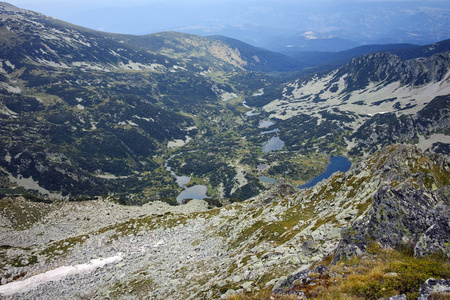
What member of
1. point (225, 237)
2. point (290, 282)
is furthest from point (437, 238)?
point (225, 237)

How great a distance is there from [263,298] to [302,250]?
12747mm

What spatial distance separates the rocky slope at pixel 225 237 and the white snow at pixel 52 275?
27cm

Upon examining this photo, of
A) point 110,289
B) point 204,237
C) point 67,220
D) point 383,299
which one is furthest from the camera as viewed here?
point 67,220

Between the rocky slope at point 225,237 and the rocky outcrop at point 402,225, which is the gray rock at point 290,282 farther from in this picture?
the rocky outcrop at point 402,225

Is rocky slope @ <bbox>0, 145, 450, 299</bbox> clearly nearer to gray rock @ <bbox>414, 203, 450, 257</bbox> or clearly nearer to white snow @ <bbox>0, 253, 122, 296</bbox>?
gray rock @ <bbox>414, 203, 450, 257</bbox>

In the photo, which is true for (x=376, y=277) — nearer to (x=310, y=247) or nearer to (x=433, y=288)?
(x=433, y=288)

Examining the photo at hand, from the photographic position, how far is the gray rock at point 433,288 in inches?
566

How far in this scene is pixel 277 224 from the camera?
5272cm

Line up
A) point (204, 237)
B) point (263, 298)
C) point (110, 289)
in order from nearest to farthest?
point (263, 298) < point (110, 289) < point (204, 237)

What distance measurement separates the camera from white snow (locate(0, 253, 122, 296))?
2215 inches

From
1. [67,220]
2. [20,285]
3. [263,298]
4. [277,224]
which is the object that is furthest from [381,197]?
[67,220]

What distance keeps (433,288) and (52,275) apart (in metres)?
72.5

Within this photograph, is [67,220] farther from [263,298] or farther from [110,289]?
[263,298]

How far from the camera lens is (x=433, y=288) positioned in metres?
14.7
